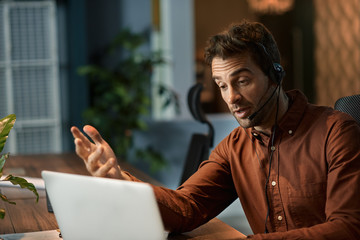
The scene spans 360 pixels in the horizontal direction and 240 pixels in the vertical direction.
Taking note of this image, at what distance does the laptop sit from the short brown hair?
0.62 metres

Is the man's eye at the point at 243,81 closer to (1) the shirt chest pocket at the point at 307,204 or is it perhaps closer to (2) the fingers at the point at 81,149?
(1) the shirt chest pocket at the point at 307,204

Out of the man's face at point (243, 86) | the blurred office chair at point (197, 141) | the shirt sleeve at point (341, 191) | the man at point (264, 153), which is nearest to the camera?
the shirt sleeve at point (341, 191)

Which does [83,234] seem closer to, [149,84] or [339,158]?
[339,158]

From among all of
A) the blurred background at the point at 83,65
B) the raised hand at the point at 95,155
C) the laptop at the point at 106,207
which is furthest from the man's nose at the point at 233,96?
the blurred background at the point at 83,65

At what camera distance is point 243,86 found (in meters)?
1.49

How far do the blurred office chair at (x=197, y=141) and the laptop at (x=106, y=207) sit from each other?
1.46m

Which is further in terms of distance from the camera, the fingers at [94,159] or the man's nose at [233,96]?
the man's nose at [233,96]

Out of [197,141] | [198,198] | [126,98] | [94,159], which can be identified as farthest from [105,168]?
[126,98]

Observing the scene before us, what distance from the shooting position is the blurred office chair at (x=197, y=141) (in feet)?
8.29

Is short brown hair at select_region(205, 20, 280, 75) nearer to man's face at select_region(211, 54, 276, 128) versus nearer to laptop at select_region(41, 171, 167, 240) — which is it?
man's face at select_region(211, 54, 276, 128)

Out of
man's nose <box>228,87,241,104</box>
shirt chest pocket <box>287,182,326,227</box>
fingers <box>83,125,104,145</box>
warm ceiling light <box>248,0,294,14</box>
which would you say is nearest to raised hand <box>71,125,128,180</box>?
fingers <box>83,125,104,145</box>

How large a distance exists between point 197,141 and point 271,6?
185 inches

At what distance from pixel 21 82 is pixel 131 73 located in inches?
48.8

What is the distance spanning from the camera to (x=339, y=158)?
1.32 meters
